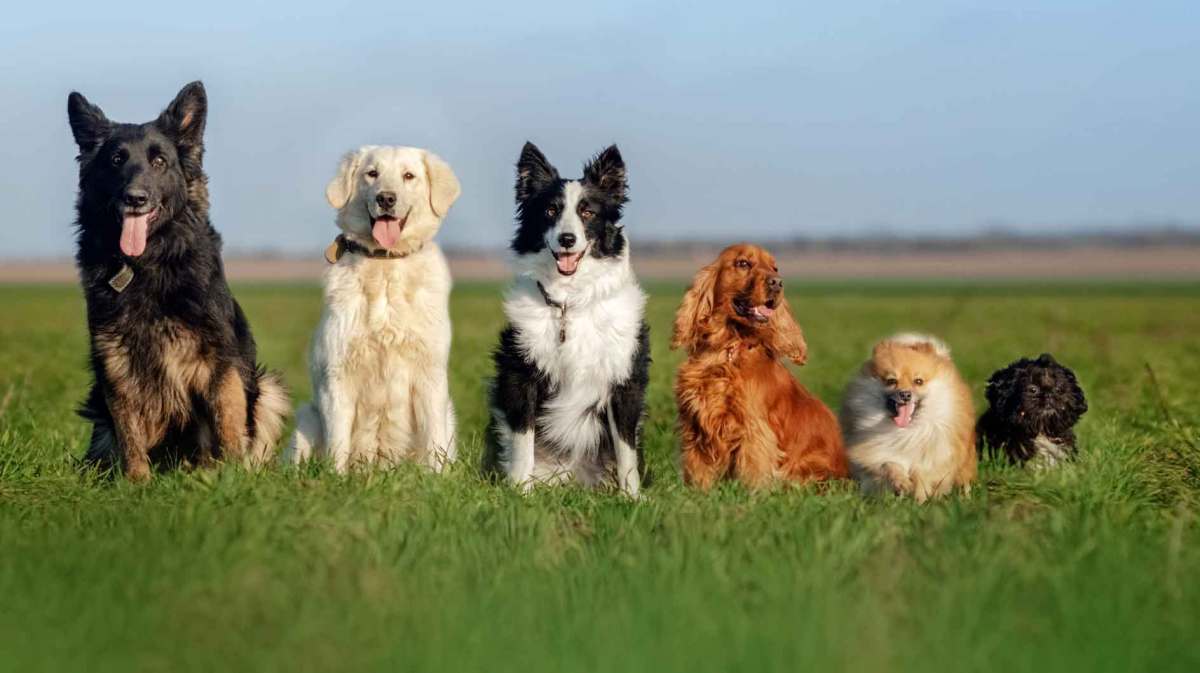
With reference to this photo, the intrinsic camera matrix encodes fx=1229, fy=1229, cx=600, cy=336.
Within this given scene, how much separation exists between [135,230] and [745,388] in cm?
373

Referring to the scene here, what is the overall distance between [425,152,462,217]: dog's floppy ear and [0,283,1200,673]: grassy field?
1642 mm

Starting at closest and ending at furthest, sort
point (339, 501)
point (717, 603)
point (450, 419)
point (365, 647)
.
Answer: point (365, 647), point (717, 603), point (339, 501), point (450, 419)

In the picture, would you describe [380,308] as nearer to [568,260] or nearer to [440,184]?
[440,184]

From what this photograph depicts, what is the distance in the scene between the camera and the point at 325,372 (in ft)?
24.7

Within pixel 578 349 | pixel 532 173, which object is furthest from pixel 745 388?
pixel 532 173

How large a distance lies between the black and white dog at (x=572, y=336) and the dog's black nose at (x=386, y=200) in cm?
76

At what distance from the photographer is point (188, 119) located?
24.3ft

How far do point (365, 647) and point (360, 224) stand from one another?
3.62 metres

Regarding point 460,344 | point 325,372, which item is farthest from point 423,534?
point 460,344

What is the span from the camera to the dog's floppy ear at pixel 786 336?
757 centimetres

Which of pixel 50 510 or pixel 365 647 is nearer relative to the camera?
pixel 365 647

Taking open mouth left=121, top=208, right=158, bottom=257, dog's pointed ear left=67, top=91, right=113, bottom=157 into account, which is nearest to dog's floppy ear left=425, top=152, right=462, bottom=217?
open mouth left=121, top=208, right=158, bottom=257

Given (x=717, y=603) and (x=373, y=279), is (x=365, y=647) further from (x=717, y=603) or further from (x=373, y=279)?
(x=373, y=279)

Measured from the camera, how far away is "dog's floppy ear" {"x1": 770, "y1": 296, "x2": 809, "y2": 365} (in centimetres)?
757
